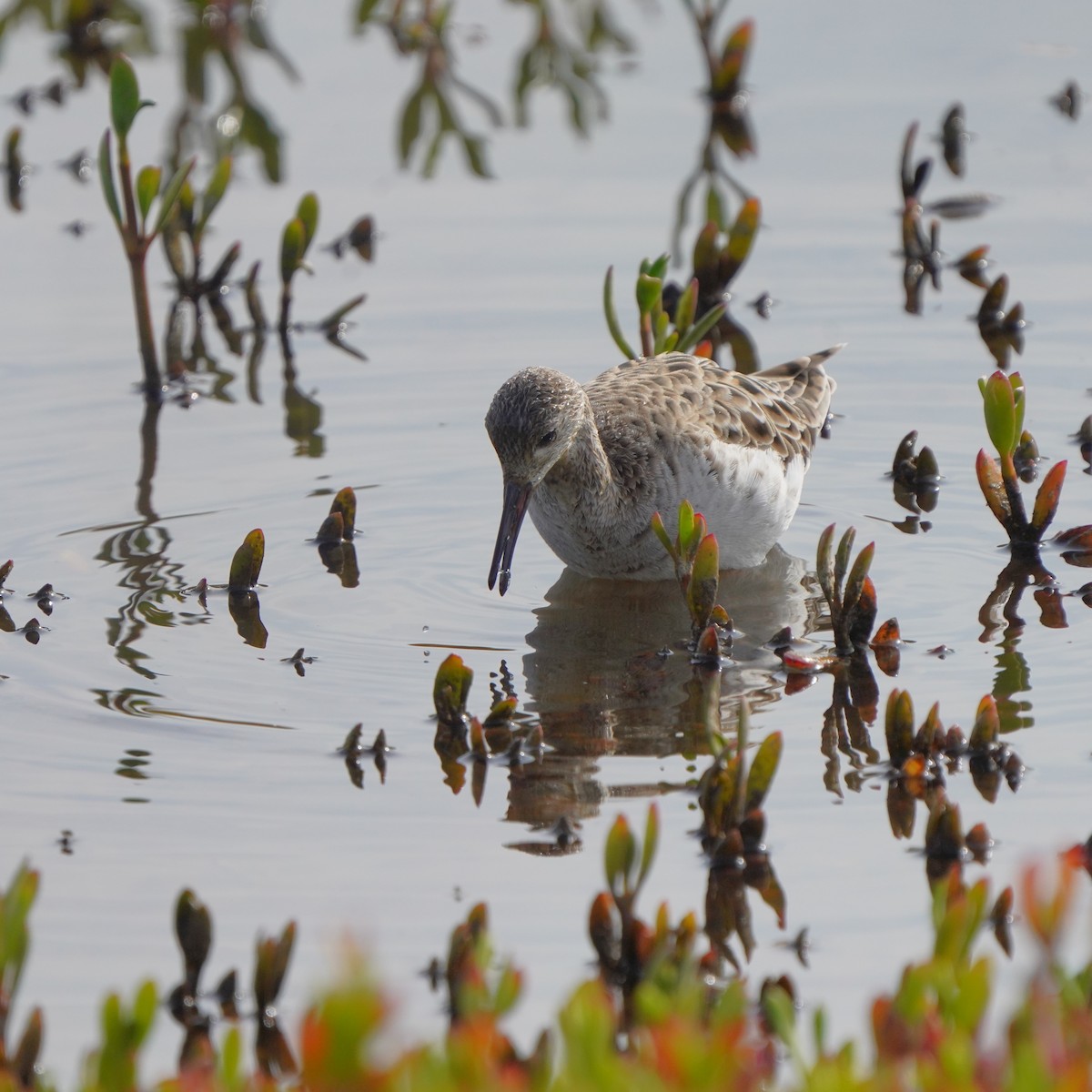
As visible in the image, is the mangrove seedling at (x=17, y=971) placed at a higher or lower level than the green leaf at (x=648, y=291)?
lower

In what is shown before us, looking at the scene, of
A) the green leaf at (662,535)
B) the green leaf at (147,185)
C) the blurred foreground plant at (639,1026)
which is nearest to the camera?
the blurred foreground plant at (639,1026)

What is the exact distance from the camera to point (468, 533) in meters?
9.12

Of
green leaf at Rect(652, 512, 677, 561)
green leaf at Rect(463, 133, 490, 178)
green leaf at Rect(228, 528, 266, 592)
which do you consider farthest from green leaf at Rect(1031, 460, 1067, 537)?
green leaf at Rect(463, 133, 490, 178)

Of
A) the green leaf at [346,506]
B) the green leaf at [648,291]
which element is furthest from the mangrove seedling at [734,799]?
the green leaf at [648,291]

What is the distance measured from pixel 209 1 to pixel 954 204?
24.4 feet

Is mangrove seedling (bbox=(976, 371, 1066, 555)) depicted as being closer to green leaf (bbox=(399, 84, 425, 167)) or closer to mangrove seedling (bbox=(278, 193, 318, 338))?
mangrove seedling (bbox=(278, 193, 318, 338))

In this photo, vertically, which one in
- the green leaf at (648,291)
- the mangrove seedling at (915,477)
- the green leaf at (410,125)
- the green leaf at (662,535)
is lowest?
the green leaf at (662,535)

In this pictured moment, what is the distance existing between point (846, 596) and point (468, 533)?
2.24 m

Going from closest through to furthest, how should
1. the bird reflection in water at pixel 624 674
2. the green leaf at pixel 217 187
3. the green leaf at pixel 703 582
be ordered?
the bird reflection in water at pixel 624 674
the green leaf at pixel 703 582
the green leaf at pixel 217 187

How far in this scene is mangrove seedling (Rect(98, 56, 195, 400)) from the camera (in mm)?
9562

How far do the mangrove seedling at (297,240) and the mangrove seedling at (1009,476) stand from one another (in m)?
4.14

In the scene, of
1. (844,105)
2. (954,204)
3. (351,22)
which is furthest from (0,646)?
(351,22)

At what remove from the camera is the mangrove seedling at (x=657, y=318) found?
9594 millimetres

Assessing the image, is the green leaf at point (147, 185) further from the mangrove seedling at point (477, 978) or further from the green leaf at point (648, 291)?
the mangrove seedling at point (477, 978)
